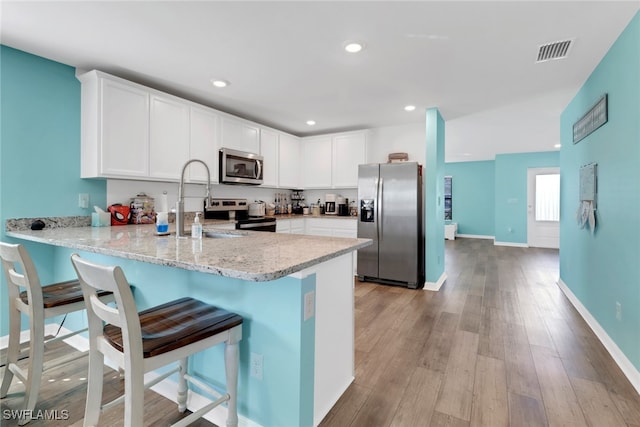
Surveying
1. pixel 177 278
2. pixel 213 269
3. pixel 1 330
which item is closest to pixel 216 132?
pixel 177 278

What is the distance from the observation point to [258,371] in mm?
1489

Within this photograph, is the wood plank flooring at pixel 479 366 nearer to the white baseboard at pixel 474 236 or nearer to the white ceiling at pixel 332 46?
the white ceiling at pixel 332 46

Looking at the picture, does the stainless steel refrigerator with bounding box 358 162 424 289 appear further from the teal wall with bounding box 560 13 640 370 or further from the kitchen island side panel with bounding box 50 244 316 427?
the kitchen island side panel with bounding box 50 244 316 427

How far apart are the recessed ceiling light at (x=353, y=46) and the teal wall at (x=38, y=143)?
2.51 m

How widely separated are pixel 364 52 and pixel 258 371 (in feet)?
7.88

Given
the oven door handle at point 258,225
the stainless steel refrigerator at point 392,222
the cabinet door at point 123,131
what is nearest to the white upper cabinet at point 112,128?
the cabinet door at point 123,131

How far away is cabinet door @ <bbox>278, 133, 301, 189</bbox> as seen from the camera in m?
4.85

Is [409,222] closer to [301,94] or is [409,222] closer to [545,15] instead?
[301,94]

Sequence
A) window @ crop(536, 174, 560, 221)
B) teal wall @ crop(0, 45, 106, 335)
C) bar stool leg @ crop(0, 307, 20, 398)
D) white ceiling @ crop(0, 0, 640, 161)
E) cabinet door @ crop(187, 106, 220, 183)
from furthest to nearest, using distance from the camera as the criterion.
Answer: window @ crop(536, 174, 560, 221) < cabinet door @ crop(187, 106, 220, 183) < teal wall @ crop(0, 45, 106, 335) < white ceiling @ crop(0, 0, 640, 161) < bar stool leg @ crop(0, 307, 20, 398)

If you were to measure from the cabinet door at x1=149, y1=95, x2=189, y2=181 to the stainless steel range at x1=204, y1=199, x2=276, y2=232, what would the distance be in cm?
75

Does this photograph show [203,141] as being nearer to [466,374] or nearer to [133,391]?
[133,391]

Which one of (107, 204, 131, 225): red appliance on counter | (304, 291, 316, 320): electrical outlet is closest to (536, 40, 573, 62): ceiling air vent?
(304, 291, 316, 320): electrical outlet

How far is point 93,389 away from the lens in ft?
4.31

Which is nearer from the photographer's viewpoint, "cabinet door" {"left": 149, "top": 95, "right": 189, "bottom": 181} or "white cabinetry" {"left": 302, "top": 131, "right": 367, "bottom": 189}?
"cabinet door" {"left": 149, "top": 95, "right": 189, "bottom": 181}
